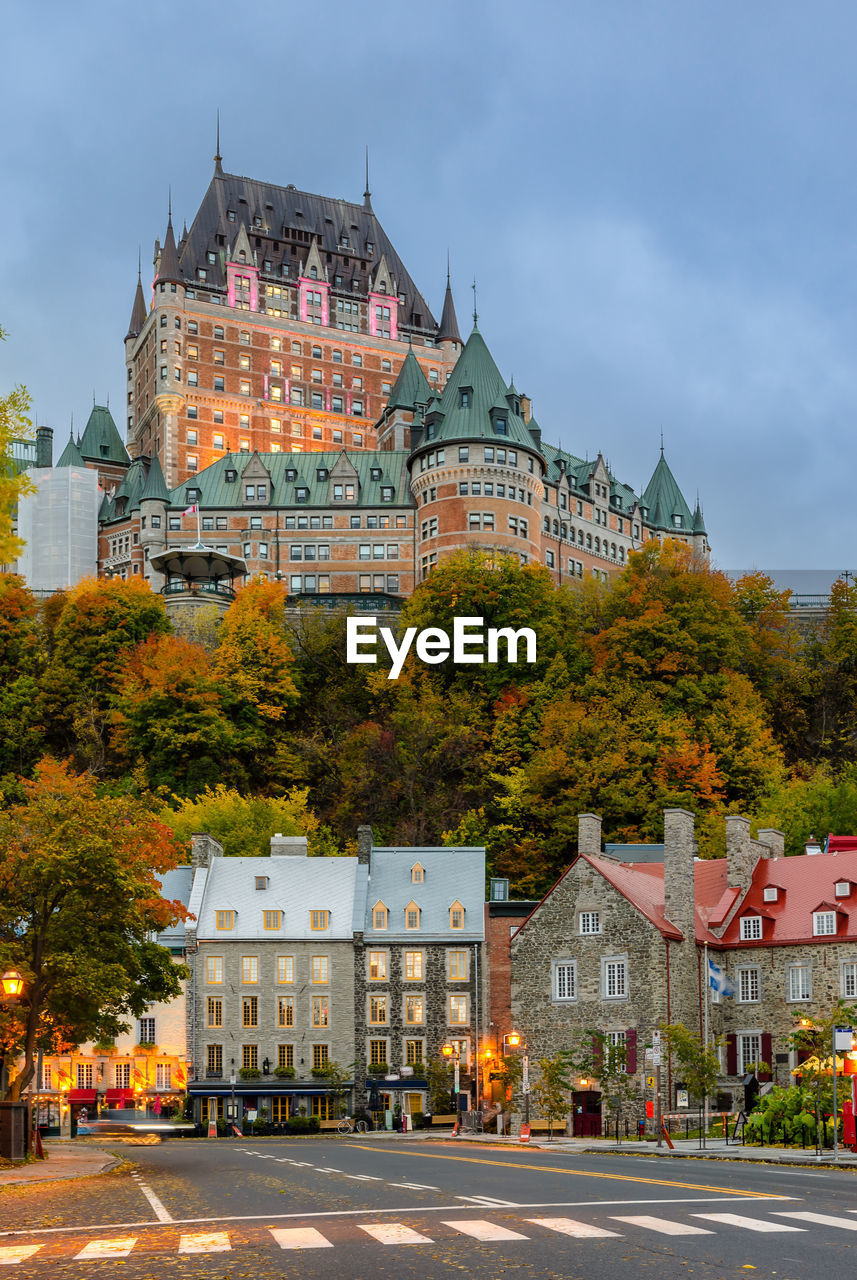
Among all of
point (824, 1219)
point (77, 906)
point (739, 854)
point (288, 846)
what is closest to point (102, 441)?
point (288, 846)

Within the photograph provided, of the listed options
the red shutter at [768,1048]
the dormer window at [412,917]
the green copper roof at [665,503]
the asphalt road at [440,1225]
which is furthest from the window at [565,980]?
the green copper roof at [665,503]

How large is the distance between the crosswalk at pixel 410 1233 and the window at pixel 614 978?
138 feet

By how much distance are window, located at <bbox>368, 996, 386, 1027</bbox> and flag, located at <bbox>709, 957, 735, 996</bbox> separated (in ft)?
61.4

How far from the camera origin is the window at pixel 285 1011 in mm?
71625

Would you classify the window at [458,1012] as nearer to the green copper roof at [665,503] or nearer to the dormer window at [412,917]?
the dormer window at [412,917]

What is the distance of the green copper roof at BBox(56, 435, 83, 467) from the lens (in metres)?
162

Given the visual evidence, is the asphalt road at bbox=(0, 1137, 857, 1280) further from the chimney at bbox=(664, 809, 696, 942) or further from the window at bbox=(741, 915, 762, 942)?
the window at bbox=(741, 915, 762, 942)

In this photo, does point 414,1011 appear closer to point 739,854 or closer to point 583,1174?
point 739,854

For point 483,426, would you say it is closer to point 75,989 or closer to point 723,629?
point 723,629

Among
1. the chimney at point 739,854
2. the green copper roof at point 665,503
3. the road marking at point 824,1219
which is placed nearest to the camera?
the road marking at point 824,1219

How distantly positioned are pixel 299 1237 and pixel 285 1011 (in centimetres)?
Result: 5724

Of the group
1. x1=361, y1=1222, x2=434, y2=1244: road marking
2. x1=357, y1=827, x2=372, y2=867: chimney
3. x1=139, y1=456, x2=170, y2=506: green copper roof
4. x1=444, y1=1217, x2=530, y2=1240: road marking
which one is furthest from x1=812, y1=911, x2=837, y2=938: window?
x1=139, y1=456, x2=170, y2=506: green copper roof

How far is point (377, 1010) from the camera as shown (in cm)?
7206

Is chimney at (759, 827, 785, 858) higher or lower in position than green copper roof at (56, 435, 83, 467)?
lower
